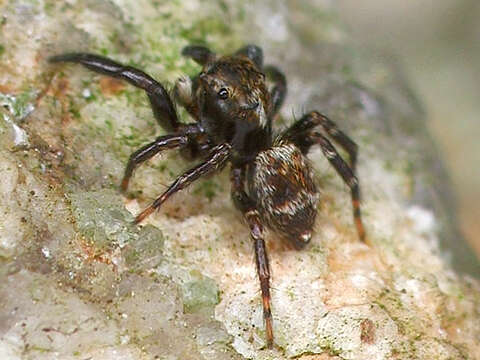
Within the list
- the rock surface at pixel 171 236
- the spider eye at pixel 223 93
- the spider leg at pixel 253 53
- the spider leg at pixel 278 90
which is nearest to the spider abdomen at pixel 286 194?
the rock surface at pixel 171 236

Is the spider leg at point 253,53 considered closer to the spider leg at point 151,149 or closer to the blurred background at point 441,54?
the spider leg at point 151,149

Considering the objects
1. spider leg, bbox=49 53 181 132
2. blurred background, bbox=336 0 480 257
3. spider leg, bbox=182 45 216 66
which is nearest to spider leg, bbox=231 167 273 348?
spider leg, bbox=49 53 181 132

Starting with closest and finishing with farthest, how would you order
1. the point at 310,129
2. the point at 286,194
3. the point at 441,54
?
1. the point at 286,194
2. the point at 310,129
3. the point at 441,54

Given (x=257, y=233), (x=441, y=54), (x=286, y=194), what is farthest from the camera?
(x=441, y=54)

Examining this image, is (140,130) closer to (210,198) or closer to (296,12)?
(210,198)

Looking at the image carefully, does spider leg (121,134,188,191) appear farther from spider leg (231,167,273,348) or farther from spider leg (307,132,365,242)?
spider leg (307,132,365,242)

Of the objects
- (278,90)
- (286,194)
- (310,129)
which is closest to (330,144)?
(310,129)

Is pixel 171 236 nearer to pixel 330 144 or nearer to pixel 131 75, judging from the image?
pixel 131 75
